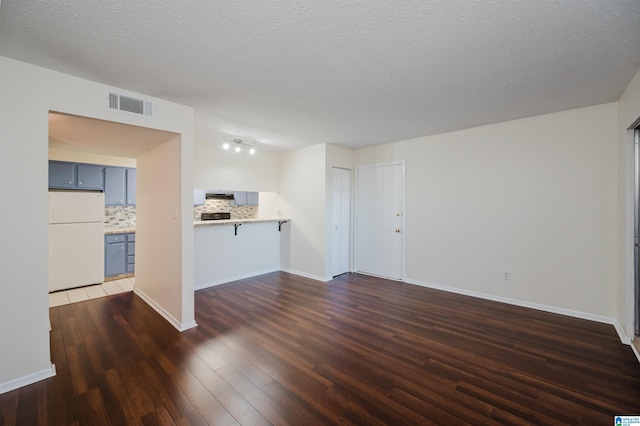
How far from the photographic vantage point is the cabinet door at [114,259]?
4754 mm

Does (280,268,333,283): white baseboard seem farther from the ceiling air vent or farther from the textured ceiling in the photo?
the ceiling air vent

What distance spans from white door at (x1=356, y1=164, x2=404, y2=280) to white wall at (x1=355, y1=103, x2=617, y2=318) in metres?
0.23

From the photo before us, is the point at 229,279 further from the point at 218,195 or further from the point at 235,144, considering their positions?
the point at 235,144

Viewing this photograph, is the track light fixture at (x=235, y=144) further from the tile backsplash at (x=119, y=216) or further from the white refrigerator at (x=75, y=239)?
the tile backsplash at (x=119, y=216)

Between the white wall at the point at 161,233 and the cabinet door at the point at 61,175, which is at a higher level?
the cabinet door at the point at 61,175

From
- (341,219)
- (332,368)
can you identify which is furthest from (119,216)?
(332,368)

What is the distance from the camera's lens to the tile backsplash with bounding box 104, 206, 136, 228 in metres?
5.22

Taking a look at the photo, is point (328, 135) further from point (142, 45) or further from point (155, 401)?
point (155, 401)

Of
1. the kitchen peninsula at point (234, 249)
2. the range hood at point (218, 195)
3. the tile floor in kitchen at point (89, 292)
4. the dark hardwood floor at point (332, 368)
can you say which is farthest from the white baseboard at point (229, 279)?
the range hood at point (218, 195)

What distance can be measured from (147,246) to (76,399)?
227 centimetres

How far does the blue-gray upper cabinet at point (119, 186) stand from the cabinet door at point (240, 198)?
1.93m

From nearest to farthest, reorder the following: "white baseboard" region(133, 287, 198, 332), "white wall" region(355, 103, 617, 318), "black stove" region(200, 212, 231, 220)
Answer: "white baseboard" region(133, 287, 198, 332)
"white wall" region(355, 103, 617, 318)
"black stove" region(200, 212, 231, 220)

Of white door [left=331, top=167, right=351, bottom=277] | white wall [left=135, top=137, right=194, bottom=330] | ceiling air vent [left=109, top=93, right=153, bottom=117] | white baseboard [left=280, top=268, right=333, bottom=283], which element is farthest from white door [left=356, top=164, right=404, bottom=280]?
ceiling air vent [left=109, top=93, right=153, bottom=117]

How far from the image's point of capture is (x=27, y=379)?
6.75 feet
